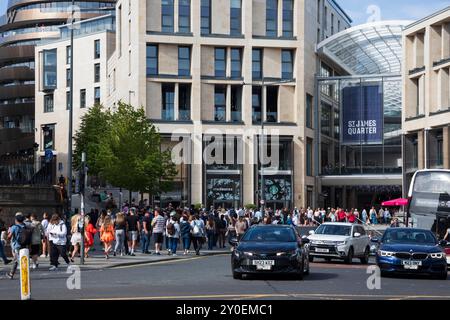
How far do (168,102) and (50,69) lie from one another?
113 ft

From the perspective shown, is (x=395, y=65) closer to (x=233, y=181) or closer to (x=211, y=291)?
(x=233, y=181)

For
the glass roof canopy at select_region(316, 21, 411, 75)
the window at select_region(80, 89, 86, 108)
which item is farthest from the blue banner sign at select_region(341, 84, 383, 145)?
the window at select_region(80, 89, 86, 108)

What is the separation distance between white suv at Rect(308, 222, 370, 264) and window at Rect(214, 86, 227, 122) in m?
43.7

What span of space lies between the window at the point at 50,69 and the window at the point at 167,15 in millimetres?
32425

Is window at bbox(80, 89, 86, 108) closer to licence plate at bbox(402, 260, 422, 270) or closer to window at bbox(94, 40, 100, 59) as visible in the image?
window at bbox(94, 40, 100, 59)

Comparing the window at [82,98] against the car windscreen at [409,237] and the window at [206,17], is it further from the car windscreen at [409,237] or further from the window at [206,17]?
the car windscreen at [409,237]

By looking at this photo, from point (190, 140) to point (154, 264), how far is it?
141 feet

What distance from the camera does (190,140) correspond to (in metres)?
74.3

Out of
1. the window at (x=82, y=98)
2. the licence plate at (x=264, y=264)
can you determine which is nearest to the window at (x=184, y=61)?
the window at (x=82, y=98)

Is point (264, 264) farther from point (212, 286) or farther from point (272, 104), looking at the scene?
point (272, 104)

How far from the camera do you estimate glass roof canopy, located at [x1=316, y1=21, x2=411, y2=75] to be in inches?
3098

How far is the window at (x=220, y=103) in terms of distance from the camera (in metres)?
76.1

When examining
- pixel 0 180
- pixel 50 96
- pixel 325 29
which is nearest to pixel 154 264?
pixel 0 180

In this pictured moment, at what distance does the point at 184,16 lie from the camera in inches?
2980
